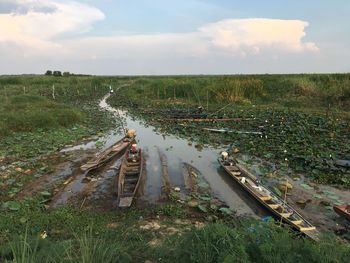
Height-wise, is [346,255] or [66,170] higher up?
[346,255]

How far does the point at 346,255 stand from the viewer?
16.3 ft

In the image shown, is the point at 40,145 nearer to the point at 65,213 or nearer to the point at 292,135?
the point at 65,213

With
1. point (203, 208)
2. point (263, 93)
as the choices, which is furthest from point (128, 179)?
point (263, 93)

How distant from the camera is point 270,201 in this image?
9.04 meters

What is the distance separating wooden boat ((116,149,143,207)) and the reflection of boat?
310cm

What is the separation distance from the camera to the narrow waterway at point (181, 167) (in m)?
10.1

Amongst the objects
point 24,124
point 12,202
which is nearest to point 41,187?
point 12,202

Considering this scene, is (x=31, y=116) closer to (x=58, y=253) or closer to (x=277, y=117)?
(x=277, y=117)

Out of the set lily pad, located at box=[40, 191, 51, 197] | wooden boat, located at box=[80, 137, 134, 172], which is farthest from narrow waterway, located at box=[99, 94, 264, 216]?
lily pad, located at box=[40, 191, 51, 197]

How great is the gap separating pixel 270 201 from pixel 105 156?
23.5 ft

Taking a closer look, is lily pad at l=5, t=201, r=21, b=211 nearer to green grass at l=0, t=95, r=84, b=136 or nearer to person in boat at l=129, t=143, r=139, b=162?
person in boat at l=129, t=143, r=139, b=162

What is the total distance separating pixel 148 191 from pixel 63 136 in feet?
28.6

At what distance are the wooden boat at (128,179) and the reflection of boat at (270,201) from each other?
10.2 ft

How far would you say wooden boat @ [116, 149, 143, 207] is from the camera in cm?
915
